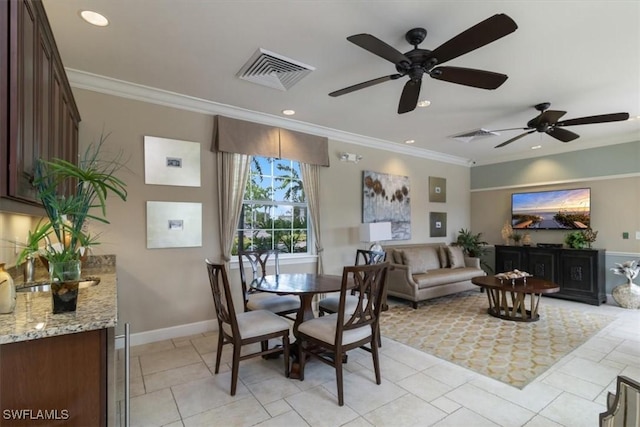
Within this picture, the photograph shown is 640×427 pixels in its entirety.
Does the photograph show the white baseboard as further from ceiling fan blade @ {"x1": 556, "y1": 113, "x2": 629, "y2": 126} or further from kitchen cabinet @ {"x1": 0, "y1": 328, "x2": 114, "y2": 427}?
ceiling fan blade @ {"x1": 556, "y1": 113, "x2": 629, "y2": 126}

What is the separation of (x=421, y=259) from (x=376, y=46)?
4.14m

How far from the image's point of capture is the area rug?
287 centimetres

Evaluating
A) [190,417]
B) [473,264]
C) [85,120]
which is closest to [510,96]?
[473,264]

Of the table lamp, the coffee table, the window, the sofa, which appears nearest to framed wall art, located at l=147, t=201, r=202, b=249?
the window

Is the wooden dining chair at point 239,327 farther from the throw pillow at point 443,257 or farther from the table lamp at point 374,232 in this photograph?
the throw pillow at point 443,257

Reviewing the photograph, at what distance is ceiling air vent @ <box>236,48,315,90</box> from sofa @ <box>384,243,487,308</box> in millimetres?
3288

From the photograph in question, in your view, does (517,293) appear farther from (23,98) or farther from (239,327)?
(23,98)

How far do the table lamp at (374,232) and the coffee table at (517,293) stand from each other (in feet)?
4.89

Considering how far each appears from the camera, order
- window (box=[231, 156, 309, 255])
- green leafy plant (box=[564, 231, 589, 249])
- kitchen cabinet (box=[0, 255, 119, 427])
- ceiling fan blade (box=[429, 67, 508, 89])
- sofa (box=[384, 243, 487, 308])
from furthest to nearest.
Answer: green leafy plant (box=[564, 231, 589, 249]) → sofa (box=[384, 243, 487, 308]) → window (box=[231, 156, 309, 255]) → ceiling fan blade (box=[429, 67, 508, 89]) → kitchen cabinet (box=[0, 255, 119, 427])

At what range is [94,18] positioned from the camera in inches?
86.7

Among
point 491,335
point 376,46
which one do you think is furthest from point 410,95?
point 491,335

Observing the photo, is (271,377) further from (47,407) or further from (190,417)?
(47,407)

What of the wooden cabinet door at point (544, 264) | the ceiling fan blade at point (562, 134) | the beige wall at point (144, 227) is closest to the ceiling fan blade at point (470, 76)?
the ceiling fan blade at point (562, 134)

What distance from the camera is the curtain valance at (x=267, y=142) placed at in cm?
383
